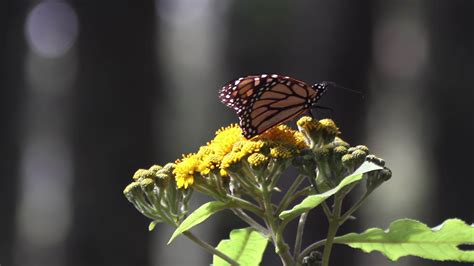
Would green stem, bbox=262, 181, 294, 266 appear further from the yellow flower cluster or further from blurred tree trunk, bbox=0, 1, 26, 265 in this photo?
blurred tree trunk, bbox=0, 1, 26, 265

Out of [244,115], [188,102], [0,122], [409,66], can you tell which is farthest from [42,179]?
[244,115]

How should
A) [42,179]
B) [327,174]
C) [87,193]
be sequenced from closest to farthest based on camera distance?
[327,174] → [87,193] → [42,179]

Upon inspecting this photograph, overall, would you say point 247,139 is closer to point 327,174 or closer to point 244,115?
point 244,115

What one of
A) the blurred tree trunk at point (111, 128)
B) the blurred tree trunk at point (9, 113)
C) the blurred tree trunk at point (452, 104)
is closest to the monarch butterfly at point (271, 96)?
the blurred tree trunk at point (111, 128)

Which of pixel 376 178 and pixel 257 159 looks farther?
pixel 376 178

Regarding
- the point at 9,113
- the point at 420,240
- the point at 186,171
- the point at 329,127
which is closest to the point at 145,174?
the point at 186,171

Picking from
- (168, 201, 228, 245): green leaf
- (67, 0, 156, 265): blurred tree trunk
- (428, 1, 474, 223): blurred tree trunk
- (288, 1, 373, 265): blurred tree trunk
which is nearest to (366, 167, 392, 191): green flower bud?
(168, 201, 228, 245): green leaf

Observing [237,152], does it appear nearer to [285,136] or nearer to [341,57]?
[285,136]
